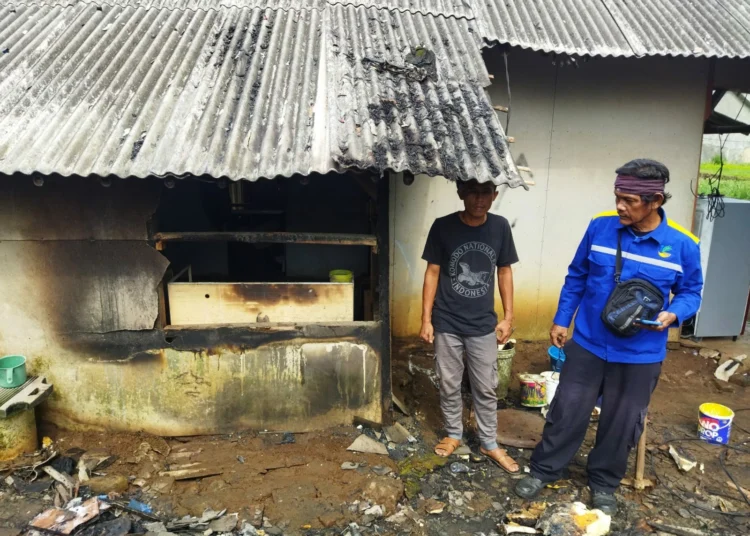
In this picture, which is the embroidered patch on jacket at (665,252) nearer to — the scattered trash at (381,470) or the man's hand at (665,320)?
the man's hand at (665,320)

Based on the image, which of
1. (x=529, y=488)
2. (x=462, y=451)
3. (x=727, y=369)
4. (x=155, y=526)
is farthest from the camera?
(x=727, y=369)

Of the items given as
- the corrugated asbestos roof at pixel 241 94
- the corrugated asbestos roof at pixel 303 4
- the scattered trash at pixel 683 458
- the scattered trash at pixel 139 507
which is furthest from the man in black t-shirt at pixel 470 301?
the corrugated asbestos roof at pixel 303 4

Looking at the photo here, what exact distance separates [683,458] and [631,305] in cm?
194

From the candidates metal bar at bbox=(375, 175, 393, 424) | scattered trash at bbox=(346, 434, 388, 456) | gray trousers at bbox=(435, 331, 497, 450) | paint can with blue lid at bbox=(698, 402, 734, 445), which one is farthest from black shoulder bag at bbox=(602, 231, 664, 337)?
scattered trash at bbox=(346, 434, 388, 456)

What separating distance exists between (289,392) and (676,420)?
3875mm

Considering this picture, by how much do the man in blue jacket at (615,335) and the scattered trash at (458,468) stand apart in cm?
45

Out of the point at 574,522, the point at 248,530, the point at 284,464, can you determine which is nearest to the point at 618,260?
the point at 574,522

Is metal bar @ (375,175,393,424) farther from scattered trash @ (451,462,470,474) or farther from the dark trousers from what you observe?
the dark trousers

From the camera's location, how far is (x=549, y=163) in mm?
6480

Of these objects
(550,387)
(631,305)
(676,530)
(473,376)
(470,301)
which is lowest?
(676,530)

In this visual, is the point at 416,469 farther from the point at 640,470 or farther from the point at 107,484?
the point at 107,484

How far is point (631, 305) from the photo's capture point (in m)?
3.29

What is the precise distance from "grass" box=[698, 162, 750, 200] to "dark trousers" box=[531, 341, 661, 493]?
1018 centimetres

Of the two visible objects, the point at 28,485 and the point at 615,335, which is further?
the point at 28,485
